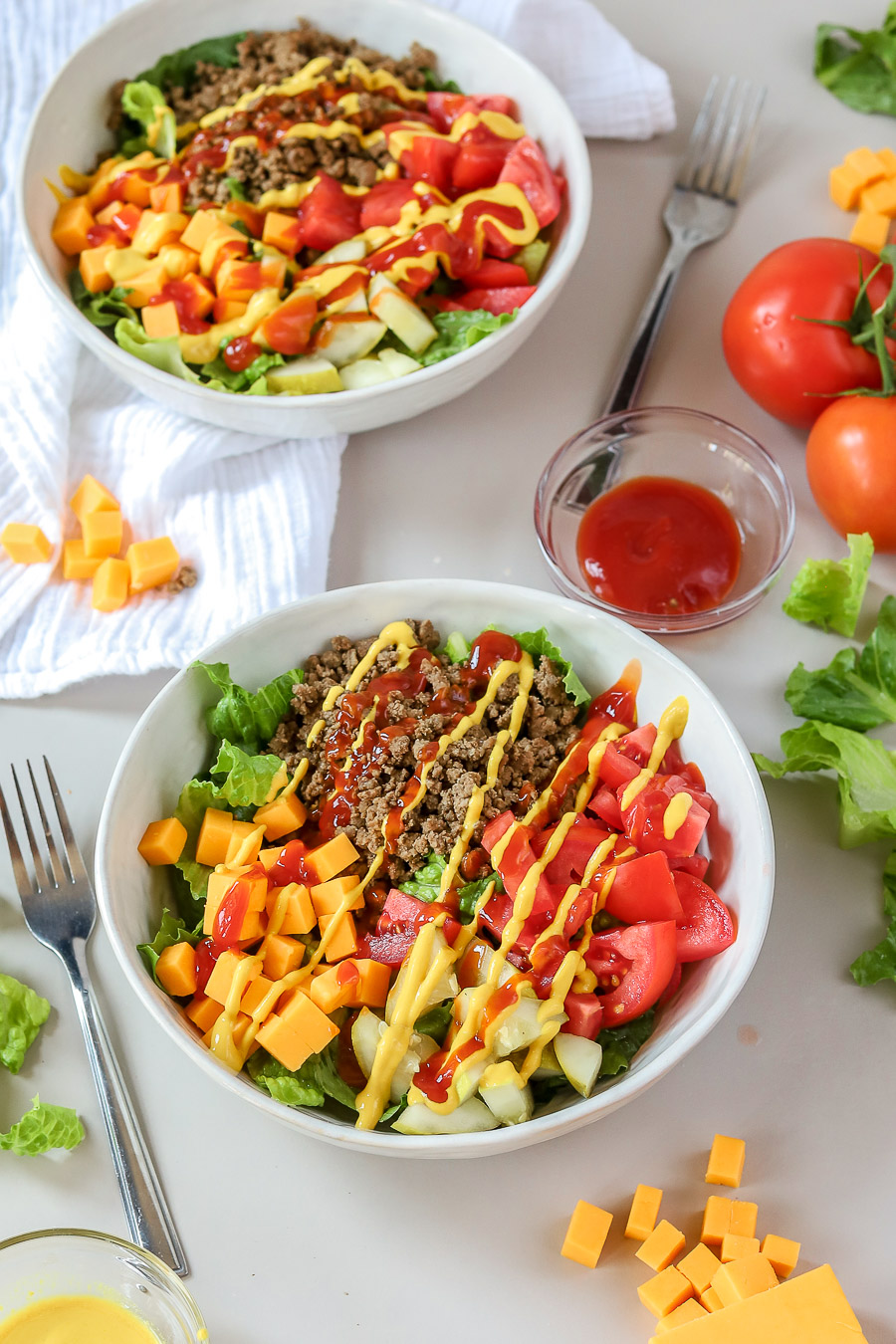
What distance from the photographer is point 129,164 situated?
7.67 ft

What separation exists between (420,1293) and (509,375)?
1.69 metres

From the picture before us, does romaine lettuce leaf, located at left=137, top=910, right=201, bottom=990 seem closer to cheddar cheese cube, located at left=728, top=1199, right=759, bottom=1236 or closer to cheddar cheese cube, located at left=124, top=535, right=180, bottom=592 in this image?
cheddar cheese cube, located at left=124, top=535, right=180, bottom=592

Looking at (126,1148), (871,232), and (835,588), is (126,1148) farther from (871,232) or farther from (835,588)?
(871,232)

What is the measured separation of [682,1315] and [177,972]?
2.70ft

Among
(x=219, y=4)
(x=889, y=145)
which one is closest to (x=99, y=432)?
(x=219, y=4)

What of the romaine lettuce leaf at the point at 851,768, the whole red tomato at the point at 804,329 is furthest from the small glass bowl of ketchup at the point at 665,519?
the romaine lettuce leaf at the point at 851,768

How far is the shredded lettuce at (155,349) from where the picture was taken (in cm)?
214

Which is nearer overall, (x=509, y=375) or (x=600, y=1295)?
(x=600, y=1295)

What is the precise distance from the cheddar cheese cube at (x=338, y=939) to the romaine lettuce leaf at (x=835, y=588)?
100cm

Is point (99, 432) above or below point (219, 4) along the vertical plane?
below

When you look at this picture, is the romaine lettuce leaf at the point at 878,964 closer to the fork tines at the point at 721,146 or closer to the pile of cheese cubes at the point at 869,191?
the pile of cheese cubes at the point at 869,191

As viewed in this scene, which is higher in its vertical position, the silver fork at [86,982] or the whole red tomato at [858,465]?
the whole red tomato at [858,465]

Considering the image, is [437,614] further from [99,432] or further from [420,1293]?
[420,1293]

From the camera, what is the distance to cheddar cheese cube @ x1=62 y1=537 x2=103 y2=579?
7.02 feet
